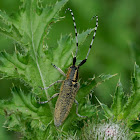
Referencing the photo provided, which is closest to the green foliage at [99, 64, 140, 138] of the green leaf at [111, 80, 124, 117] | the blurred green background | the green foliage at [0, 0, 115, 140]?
the green leaf at [111, 80, 124, 117]

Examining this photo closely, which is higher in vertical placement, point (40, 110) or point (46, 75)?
point (46, 75)

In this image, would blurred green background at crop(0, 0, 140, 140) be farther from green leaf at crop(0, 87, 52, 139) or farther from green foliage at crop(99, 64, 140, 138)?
green leaf at crop(0, 87, 52, 139)

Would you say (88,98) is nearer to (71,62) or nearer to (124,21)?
(71,62)

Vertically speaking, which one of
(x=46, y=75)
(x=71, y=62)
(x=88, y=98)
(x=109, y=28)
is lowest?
(x=88, y=98)

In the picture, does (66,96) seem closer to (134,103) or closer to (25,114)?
(25,114)

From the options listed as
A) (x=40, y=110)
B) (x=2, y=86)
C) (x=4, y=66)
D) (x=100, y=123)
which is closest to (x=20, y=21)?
(x=4, y=66)

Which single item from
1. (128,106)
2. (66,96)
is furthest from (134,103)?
(66,96)

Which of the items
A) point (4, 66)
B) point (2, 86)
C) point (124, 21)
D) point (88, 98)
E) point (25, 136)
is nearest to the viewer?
point (25, 136)

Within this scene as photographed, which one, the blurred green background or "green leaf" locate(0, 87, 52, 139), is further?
the blurred green background
